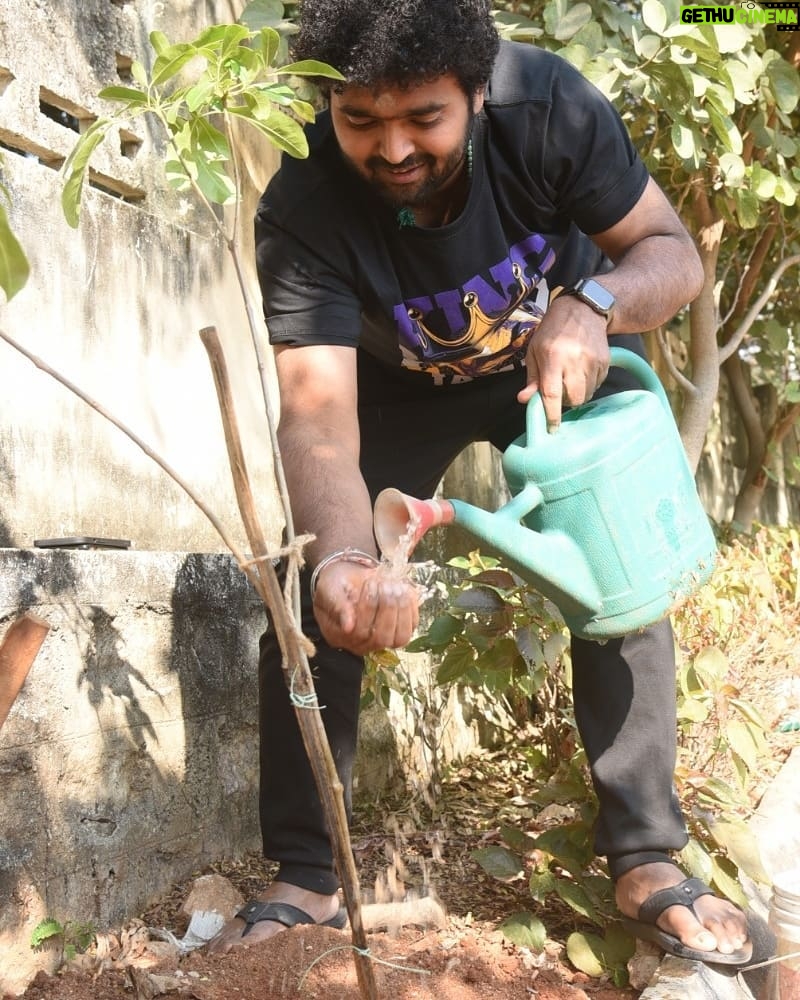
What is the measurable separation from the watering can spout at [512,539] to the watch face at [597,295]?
1.29 feet

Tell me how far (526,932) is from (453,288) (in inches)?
49.9

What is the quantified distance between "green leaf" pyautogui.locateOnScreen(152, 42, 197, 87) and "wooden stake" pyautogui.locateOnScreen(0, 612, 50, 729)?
0.73 metres

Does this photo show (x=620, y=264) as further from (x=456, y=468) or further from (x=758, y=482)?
(x=758, y=482)

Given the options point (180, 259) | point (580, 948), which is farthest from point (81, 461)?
point (580, 948)

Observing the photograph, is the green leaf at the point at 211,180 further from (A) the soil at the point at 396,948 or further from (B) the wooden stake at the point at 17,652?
(A) the soil at the point at 396,948

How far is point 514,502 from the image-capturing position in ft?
5.69

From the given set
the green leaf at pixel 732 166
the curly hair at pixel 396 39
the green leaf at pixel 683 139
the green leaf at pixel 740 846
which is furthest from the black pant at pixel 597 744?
the green leaf at pixel 732 166

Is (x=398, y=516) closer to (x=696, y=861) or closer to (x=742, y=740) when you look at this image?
(x=696, y=861)

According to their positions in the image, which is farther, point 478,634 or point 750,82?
point 750,82

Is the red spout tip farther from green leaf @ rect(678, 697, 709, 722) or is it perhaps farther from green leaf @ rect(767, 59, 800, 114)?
green leaf @ rect(767, 59, 800, 114)

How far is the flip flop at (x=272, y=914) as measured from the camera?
2016 mm

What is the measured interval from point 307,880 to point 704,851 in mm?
789

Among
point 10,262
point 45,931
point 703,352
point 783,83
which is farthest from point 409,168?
point 703,352

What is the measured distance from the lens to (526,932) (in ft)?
7.06
